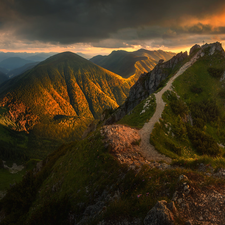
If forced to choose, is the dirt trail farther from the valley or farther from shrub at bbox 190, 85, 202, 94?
shrub at bbox 190, 85, 202, 94

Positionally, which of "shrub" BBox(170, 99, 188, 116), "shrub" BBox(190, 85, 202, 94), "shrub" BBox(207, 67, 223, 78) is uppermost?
"shrub" BBox(207, 67, 223, 78)

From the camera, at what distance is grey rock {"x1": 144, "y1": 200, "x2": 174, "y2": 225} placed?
337 inches

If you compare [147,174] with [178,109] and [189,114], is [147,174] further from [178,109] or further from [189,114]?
[189,114]

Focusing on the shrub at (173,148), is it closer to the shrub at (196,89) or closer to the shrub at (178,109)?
the shrub at (178,109)

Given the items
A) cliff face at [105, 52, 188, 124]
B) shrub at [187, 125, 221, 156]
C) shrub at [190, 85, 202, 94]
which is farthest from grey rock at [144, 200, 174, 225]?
cliff face at [105, 52, 188, 124]

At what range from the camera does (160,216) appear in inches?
342

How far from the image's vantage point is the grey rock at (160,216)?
28.1 ft

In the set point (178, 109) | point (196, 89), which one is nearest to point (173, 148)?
point (178, 109)

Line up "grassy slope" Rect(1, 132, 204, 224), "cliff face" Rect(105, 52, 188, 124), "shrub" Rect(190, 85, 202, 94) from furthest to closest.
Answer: "cliff face" Rect(105, 52, 188, 124) < "shrub" Rect(190, 85, 202, 94) < "grassy slope" Rect(1, 132, 204, 224)

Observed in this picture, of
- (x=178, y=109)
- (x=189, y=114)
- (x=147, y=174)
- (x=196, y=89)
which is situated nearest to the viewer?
(x=147, y=174)

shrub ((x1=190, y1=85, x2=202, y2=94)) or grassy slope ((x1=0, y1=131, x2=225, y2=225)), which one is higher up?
shrub ((x1=190, y1=85, x2=202, y2=94))

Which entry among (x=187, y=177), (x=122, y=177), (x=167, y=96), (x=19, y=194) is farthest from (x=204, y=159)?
(x=19, y=194)

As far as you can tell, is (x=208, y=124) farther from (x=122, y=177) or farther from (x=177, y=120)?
(x=122, y=177)

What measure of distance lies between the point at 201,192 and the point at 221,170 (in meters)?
4.40
